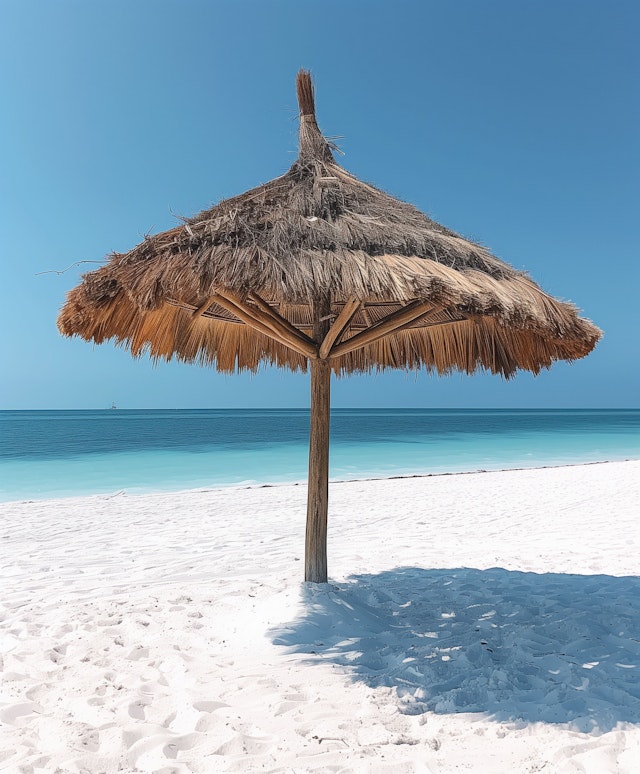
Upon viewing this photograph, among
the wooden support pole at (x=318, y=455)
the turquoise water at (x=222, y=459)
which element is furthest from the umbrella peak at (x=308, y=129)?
the turquoise water at (x=222, y=459)

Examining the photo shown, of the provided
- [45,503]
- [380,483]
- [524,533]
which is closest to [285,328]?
[524,533]

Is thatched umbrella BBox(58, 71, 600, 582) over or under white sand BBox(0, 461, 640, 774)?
over

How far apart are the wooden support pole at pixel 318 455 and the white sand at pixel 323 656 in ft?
0.90

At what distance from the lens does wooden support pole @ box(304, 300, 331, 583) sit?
134 inches

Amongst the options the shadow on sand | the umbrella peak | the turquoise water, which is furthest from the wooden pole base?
the turquoise water

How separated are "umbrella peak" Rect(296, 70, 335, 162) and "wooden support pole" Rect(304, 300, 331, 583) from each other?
1.09 meters

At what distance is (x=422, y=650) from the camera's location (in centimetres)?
282

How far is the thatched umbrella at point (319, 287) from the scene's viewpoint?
2.52 m

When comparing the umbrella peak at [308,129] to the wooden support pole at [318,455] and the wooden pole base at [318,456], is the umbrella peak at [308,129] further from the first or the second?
the wooden pole base at [318,456]

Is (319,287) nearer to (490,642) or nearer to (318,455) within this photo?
(318,455)

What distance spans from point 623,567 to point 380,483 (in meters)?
6.94

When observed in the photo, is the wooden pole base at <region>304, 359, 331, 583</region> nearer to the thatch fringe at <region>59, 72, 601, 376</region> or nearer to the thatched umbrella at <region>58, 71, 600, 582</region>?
the thatched umbrella at <region>58, 71, 600, 582</region>

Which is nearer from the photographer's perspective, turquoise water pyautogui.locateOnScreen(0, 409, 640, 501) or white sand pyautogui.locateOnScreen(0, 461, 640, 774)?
white sand pyautogui.locateOnScreen(0, 461, 640, 774)

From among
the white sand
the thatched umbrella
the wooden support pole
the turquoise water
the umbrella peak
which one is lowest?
the turquoise water
